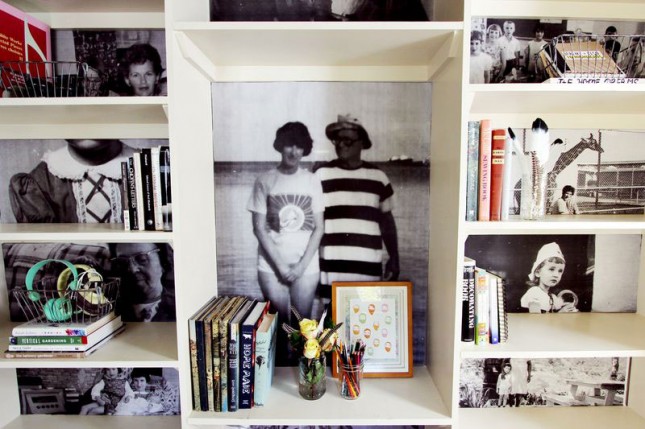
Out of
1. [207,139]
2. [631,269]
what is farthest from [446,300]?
[207,139]

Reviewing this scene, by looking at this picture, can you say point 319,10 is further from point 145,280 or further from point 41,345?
point 41,345

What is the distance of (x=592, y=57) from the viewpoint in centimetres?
126

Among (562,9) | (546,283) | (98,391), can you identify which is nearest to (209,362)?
(98,391)

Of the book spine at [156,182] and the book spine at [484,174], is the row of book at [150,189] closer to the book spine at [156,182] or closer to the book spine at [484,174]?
the book spine at [156,182]

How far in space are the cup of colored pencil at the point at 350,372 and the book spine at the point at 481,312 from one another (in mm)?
381

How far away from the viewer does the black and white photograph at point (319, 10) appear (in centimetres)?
143

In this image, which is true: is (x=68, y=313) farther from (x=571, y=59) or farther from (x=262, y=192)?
(x=571, y=59)

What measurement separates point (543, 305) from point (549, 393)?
0.37 metres

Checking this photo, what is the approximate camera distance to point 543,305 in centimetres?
152

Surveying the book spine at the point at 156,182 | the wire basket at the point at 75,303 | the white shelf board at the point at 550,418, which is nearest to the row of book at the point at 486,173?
the white shelf board at the point at 550,418

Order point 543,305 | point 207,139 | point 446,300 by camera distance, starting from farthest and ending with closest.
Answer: point 543,305, point 207,139, point 446,300

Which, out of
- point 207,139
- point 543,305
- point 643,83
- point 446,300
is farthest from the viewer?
point 543,305

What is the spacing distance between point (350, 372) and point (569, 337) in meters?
0.73

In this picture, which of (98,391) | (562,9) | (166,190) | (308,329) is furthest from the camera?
(98,391)
